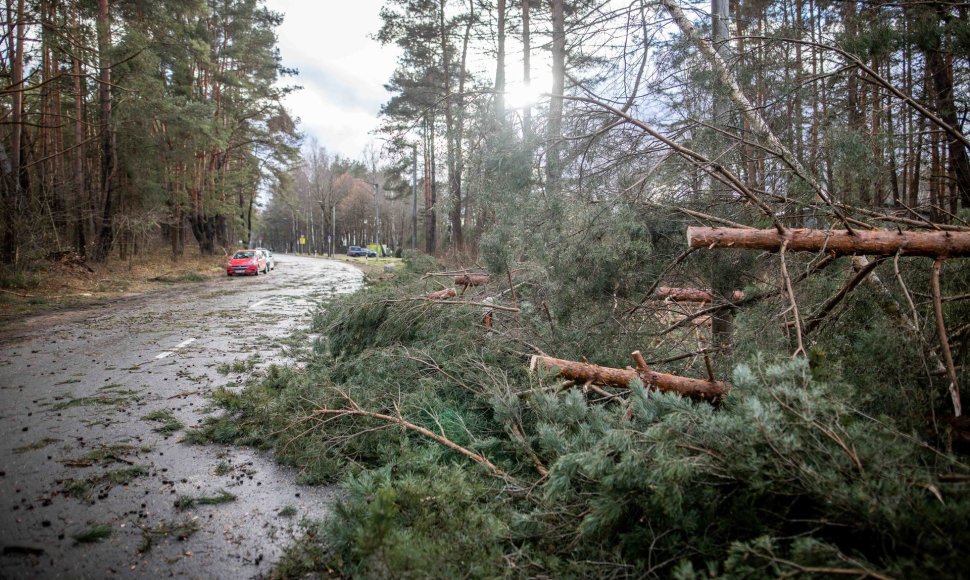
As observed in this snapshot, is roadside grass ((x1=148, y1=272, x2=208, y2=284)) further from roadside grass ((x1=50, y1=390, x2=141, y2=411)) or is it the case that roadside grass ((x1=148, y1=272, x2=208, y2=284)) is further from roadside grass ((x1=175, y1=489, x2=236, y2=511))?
roadside grass ((x1=175, y1=489, x2=236, y2=511))

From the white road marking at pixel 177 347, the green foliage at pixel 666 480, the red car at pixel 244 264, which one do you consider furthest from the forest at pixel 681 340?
the red car at pixel 244 264

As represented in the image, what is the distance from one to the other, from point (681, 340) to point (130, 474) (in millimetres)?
4504

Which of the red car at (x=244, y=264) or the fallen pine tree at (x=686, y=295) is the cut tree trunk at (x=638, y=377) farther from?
the red car at (x=244, y=264)

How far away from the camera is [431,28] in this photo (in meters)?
19.8

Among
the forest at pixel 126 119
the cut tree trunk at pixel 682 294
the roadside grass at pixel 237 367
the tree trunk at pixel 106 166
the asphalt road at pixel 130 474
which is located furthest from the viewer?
the tree trunk at pixel 106 166

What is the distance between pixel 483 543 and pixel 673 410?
1.16 m

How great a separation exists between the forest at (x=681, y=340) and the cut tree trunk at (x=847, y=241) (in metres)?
0.02

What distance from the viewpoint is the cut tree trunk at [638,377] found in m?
3.43

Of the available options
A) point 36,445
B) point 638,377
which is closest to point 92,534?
point 36,445

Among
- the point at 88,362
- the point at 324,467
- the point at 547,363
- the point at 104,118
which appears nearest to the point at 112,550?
the point at 324,467

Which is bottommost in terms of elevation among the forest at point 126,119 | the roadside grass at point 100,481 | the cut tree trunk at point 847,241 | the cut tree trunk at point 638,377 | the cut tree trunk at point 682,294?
the roadside grass at point 100,481

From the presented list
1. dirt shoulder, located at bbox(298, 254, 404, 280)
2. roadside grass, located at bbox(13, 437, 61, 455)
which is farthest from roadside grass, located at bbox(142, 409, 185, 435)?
dirt shoulder, located at bbox(298, 254, 404, 280)

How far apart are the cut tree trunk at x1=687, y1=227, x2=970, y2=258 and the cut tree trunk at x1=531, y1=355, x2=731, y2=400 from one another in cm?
99

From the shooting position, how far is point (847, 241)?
126 inches
